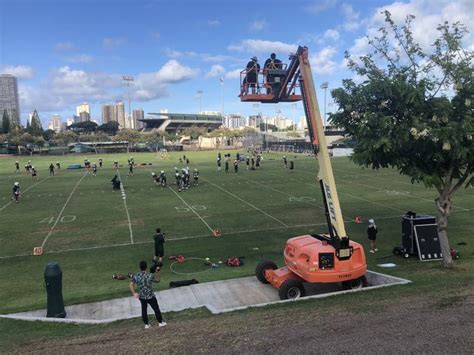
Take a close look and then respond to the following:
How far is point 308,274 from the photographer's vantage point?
1130 centimetres

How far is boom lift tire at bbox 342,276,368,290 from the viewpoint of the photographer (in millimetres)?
11719

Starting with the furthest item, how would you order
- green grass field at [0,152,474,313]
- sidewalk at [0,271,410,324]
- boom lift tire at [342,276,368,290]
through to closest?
1. green grass field at [0,152,474,313]
2. boom lift tire at [342,276,368,290]
3. sidewalk at [0,271,410,324]

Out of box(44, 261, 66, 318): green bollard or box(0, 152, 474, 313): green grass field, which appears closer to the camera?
box(44, 261, 66, 318): green bollard

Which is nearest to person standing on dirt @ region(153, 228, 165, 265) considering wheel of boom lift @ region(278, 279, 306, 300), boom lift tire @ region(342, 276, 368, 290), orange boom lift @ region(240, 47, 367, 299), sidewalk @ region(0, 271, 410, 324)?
sidewalk @ region(0, 271, 410, 324)

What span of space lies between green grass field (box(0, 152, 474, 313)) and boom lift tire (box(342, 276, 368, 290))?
1.98 metres

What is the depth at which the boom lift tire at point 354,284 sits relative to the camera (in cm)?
1172

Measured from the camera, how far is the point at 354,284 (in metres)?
11.8

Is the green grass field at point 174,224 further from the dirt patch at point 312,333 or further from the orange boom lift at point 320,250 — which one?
the dirt patch at point 312,333

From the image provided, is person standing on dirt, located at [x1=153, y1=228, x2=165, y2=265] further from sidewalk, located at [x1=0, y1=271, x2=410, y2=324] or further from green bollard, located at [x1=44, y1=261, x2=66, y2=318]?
green bollard, located at [x1=44, y1=261, x2=66, y2=318]

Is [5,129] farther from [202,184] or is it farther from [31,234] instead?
[31,234]

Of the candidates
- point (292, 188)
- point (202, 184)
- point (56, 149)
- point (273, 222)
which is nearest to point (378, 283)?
point (273, 222)

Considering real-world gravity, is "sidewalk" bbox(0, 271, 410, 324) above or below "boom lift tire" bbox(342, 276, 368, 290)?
below

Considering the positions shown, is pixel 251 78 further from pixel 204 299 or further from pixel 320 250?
pixel 204 299

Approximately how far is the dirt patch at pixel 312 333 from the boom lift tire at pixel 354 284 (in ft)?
6.47
